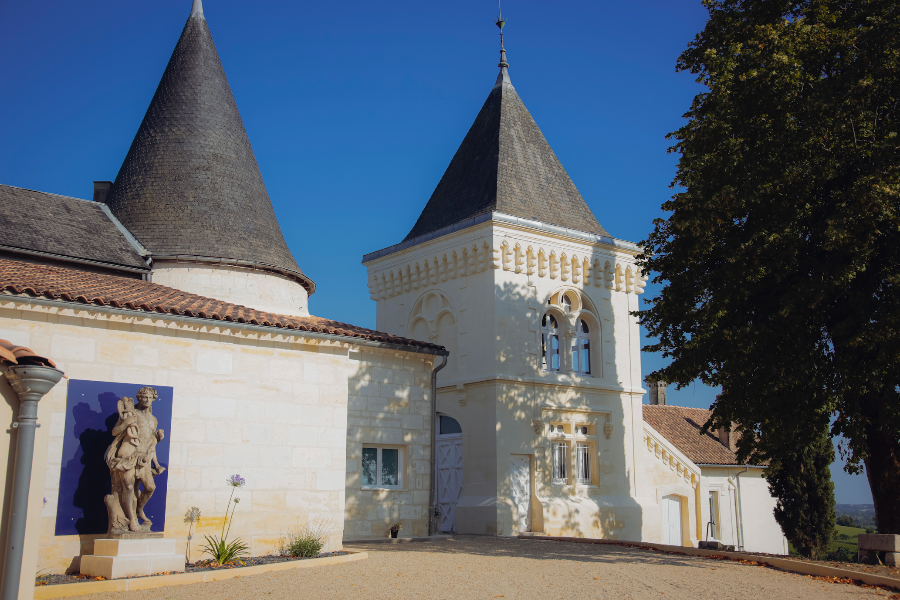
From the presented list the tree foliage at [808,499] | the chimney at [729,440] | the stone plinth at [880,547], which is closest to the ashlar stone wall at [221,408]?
the stone plinth at [880,547]

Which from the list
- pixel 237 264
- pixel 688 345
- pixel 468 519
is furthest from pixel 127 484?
pixel 468 519

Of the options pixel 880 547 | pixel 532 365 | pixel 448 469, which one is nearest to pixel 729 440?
pixel 532 365

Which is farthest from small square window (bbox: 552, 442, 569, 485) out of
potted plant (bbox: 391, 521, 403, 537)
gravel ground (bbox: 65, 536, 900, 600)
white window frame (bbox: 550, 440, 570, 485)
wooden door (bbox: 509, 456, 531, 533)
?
gravel ground (bbox: 65, 536, 900, 600)

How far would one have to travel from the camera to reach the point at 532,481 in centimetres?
2133

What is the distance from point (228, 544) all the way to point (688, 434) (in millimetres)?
24466

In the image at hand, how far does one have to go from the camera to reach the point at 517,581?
1025 cm

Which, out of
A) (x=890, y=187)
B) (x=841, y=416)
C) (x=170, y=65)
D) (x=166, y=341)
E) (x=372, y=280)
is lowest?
(x=841, y=416)

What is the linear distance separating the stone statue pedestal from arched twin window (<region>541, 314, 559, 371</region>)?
13.8 m

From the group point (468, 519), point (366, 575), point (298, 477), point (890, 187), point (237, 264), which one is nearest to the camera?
point (366, 575)

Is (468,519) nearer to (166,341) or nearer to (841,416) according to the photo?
(841,416)

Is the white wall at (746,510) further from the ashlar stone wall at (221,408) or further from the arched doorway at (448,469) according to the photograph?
the ashlar stone wall at (221,408)

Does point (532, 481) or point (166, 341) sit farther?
point (532, 481)

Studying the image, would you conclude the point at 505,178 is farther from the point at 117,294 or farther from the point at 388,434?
the point at 117,294

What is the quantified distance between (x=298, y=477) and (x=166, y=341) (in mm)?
3126
